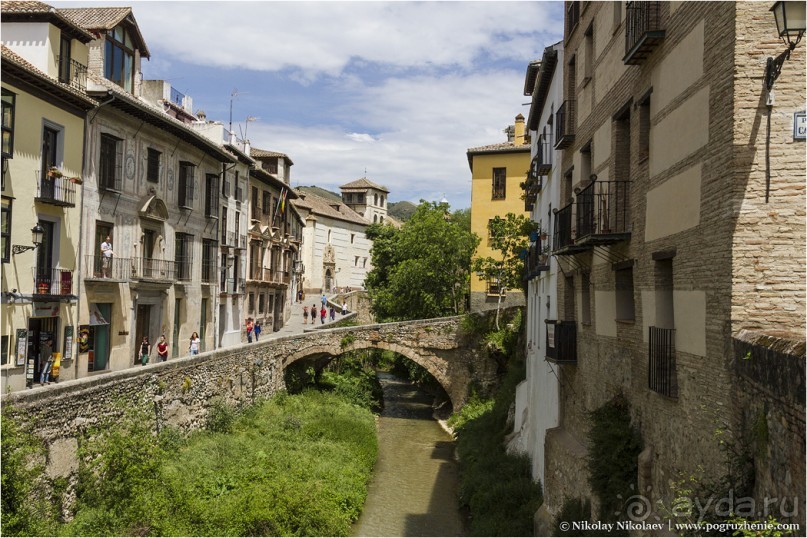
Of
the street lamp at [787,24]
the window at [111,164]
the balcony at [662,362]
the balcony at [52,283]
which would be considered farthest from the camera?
the window at [111,164]

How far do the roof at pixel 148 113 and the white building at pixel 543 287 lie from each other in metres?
12.9

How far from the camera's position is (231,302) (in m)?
35.3

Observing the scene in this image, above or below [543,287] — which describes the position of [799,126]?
above

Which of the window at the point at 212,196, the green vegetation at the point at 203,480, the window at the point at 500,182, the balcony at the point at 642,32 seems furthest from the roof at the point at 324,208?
the balcony at the point at 642,32

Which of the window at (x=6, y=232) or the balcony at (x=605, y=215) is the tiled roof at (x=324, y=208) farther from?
the balcony at (x=605, y=215)

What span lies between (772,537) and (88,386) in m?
13.7

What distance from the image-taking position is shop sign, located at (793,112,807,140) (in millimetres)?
7316

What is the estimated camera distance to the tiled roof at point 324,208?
66.6 m

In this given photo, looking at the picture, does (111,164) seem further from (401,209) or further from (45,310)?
(401,209)

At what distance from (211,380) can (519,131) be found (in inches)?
924

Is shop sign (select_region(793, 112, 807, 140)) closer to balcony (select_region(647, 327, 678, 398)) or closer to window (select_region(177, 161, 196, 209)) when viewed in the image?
balcony (select_region(647, 327, 678, 398))

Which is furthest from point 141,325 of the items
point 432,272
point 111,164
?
point 432,272

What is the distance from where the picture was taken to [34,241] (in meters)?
18.6

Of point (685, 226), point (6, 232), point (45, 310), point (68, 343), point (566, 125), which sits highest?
point (566, 125)
